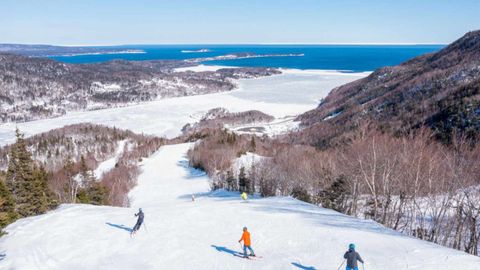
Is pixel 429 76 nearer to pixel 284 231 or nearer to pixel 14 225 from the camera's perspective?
pixel 284 231

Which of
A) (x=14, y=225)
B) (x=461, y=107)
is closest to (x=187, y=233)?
(x=14, y=225)

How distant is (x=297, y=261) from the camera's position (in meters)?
18.2

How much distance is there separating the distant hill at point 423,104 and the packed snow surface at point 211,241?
3208 centimetres

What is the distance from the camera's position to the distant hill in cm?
7050

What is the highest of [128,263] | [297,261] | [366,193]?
[297,261]

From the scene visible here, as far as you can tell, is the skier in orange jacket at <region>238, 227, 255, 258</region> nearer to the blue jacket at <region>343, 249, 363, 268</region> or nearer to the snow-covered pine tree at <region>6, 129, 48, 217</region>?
the blue jacket at <region>343, 249, 363, 268</region>

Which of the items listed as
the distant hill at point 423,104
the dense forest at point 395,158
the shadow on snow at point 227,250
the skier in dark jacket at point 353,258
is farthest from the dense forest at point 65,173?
the distant hill at point 423,104

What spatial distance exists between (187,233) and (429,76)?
120 metres

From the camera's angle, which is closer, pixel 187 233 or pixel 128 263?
pixel 128 263

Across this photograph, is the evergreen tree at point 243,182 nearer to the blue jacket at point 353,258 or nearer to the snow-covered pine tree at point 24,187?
the snow-covered pine tree at point 24,187

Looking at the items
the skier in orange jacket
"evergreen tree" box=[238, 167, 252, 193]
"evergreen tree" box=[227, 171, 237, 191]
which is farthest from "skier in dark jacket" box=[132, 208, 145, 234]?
"evergreen tree" box=[227, 171, 237, 191]

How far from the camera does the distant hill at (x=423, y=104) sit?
7050cm

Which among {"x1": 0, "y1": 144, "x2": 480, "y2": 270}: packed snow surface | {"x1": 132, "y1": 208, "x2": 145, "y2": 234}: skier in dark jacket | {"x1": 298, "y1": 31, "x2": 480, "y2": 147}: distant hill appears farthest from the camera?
{"x1": 298, "y1": 31, "x2": 480, "y2": 147}: distant hill

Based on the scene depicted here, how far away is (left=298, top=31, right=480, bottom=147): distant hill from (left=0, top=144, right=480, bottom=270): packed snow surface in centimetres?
3208
